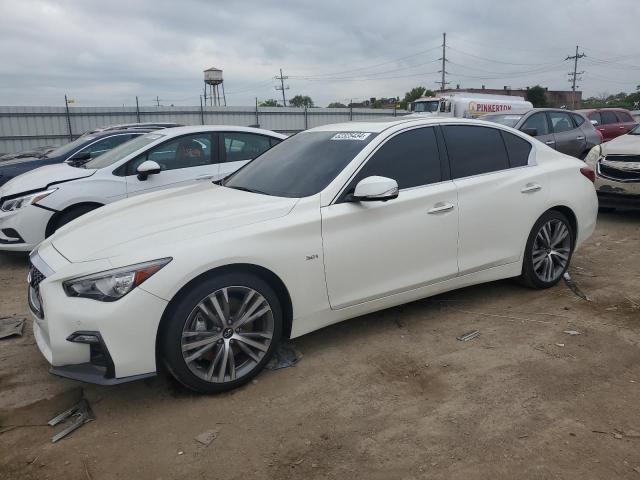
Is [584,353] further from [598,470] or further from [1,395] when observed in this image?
[1,395]

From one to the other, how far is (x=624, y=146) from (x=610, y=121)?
7.87m

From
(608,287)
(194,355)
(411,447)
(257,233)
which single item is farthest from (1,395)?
(608,287)

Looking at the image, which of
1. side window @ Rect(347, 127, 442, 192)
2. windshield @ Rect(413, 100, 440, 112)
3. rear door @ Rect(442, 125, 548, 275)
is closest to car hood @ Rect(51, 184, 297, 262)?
side window @ Rect(347, 127, 442, 192)

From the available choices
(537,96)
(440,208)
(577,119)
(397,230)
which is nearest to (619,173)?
(577,119)

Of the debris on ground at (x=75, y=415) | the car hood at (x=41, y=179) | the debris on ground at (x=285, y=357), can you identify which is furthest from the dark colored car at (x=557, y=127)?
the debris on ground at (x=75, y=415)

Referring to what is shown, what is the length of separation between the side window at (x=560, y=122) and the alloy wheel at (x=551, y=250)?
634 cm

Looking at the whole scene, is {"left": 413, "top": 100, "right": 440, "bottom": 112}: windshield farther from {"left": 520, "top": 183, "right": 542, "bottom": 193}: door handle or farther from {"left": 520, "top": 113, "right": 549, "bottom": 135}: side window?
{"left": 520, "top": 183, "right": 542, "bottom": 193}: door handle

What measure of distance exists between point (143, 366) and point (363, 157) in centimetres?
205

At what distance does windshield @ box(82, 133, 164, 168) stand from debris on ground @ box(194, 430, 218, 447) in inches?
183

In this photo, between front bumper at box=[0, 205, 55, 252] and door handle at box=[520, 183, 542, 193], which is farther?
front bumper at box=[0, 205, 55, 252]

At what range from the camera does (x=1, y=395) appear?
3.38m

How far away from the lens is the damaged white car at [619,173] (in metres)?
7.76

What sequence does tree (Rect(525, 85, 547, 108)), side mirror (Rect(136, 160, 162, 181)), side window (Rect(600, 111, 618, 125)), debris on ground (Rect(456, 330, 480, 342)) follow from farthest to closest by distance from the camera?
tree (Rect(525, 85, 547, 108))
side window (Rect(600, 111, 618, 125))
side mirror (Rect(136, 160, 162, 181))
debris on ground (Rect(456, 330, 480, 342))

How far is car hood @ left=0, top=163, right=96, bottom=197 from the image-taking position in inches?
247
